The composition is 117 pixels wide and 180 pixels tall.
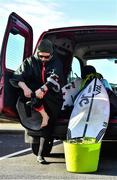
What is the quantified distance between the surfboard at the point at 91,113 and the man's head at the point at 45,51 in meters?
0.69

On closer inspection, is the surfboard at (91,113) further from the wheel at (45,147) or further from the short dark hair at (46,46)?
the short dark hair at (46,46)

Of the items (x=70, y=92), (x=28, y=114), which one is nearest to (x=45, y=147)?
(x=28, y=114)

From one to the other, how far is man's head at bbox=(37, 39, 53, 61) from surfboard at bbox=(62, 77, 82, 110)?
65cm

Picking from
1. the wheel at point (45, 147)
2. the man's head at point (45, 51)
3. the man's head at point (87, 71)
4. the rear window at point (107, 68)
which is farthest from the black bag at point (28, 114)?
the rear window at point (107, 68)

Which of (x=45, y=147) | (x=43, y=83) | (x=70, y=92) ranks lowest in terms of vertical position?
(x=45, y=147)

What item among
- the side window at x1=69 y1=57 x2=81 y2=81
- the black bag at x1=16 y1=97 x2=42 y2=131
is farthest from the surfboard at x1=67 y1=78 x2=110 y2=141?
the side window at x1=69 y1=57 x2=81 y2=81

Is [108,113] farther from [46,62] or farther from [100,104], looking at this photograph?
[46,62]

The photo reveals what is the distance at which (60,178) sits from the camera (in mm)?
7051

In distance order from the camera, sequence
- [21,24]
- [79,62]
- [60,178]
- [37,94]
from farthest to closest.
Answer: [79,62] < [21,24] < [37,94] < [60,178]

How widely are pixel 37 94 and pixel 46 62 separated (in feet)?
1.52

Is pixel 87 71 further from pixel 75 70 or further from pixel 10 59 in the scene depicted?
pixel 10 59

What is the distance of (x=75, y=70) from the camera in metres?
9.74

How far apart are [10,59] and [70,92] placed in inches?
36.3

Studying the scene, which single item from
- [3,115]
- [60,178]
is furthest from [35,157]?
[60,178]
